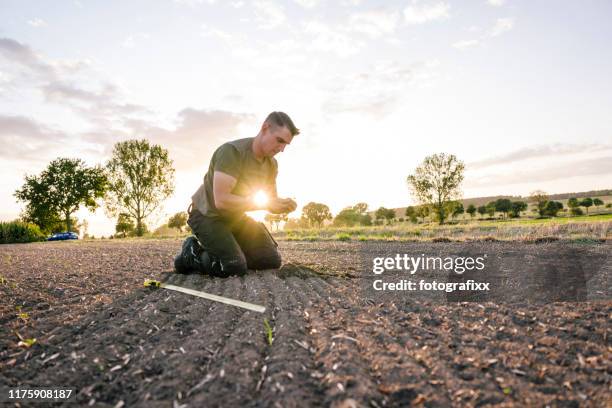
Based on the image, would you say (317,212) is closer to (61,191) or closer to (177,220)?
(177,220)

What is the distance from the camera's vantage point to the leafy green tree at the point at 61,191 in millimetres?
33750

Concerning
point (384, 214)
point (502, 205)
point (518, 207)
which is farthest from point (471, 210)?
point (384, 214)

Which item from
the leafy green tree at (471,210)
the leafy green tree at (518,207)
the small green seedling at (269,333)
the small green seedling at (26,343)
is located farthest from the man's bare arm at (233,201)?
the leafy green tree at (471,210)

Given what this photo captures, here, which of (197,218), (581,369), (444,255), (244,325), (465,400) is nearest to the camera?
(465,400)

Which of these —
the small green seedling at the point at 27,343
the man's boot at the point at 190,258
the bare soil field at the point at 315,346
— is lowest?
the bare soil field at the point at 315,346

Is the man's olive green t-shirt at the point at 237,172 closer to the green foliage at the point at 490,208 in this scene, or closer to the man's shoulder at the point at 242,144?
the man's shoulder at the point at 242,144

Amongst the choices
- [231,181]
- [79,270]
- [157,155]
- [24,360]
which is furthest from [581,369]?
[157,155]

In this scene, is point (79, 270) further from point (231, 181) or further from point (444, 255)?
point (444, 255)

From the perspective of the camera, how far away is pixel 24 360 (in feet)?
6.04

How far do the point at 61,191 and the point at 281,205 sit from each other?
38.2 m

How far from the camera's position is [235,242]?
14.1 ft

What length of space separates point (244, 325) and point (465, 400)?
1294 millimetres

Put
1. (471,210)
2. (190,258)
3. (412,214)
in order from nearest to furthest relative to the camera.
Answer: (190,258) < (412,214) < (471,210)

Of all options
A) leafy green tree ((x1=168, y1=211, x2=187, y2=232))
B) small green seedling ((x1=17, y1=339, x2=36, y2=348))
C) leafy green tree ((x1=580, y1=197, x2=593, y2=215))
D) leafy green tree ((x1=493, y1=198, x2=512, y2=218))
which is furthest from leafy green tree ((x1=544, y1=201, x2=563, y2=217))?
small green seedling ((x1=17, y1=339, x2=36, y2=348))
